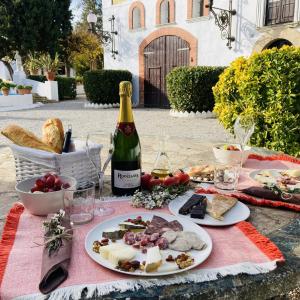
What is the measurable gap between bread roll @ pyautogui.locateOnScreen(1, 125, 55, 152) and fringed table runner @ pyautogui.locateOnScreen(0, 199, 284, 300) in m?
0.44

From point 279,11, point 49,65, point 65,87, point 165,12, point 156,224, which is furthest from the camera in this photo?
point 65,87

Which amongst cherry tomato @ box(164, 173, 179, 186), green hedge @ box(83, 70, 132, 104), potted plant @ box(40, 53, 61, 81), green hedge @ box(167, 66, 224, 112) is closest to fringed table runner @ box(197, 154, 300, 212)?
cherry tomato @ box(164, 173, 179, 186)

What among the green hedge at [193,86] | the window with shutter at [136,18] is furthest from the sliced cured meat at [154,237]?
the window with shutter at [136,18]

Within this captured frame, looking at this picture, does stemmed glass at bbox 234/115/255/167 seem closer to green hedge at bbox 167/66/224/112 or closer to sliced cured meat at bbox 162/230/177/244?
sliced cured meat at bbox 162/230/177/244

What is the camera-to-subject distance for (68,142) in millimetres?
1632

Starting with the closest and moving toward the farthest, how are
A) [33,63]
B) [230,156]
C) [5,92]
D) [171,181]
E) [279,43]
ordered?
1. [171,181]
2. [230,156]
3. [279,43]
4. [5,92]
5. [33,63]

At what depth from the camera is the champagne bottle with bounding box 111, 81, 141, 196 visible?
→ 1.50 metres

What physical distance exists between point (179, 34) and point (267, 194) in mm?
12958

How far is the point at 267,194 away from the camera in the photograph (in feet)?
4.84

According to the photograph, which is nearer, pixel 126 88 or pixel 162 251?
pixel 162 251

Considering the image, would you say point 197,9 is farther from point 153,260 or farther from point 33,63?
point 153,260

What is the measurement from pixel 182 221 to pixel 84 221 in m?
0.37

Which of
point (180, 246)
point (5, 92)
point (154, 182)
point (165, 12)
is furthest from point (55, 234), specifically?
point (5, 92)

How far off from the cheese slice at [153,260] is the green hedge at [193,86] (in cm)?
986
